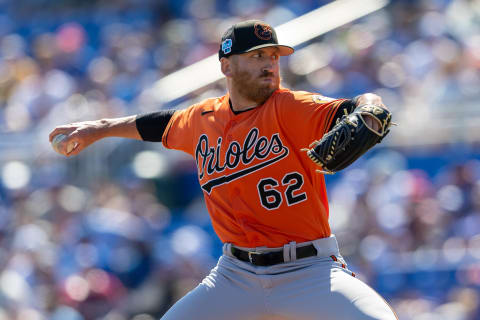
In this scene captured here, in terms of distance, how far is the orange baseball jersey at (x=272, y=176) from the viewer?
12.6ft

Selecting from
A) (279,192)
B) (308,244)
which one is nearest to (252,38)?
(279,192)

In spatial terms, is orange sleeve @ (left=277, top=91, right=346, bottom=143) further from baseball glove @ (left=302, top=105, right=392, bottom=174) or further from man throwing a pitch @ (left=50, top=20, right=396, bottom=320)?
baseball glove @ (left=302, top=105, right=392, bottom=174)

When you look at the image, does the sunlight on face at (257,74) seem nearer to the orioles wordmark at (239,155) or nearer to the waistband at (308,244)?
the orioles wordmark at (239,155)

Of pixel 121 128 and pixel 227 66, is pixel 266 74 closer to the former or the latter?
pixel 227 66

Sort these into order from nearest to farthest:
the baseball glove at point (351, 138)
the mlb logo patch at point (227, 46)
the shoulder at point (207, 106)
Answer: the baseball glove at point (351, 138) < the mlb logo patch at point (227, 46) < the shoulder at point (207, 106)

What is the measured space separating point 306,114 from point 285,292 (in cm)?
87

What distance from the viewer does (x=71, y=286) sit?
7.50 m

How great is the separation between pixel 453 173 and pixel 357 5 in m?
3.05

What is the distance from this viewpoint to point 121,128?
4.58m

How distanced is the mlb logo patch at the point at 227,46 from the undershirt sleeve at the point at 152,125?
0.60m

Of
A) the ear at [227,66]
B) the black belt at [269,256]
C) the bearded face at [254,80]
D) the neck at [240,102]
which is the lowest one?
the black belt at [269,256]

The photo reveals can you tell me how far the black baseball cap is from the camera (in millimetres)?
4070

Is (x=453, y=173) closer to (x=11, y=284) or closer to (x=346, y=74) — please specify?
(x=346, y=74)

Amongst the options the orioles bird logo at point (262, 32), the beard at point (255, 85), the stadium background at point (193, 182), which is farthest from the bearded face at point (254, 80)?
the stadium background at point (193, 182)
